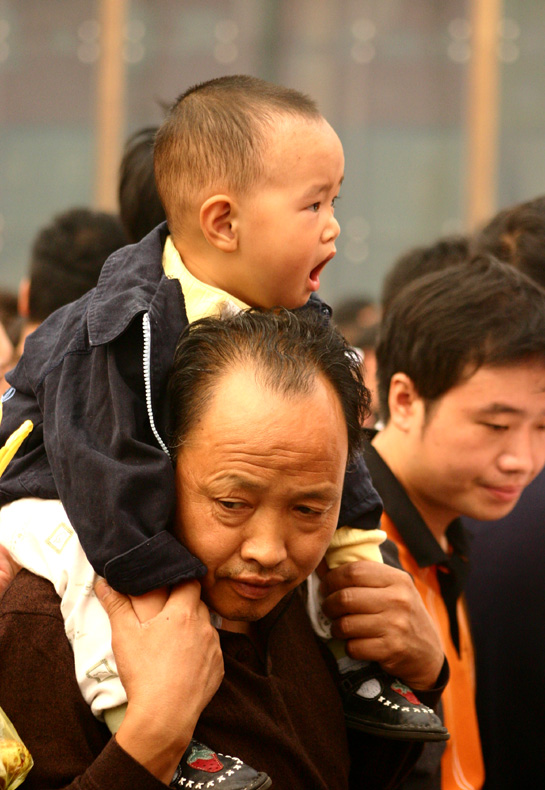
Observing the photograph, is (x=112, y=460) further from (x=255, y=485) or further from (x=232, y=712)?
(x=232, y=712)

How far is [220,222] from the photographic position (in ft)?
6.10

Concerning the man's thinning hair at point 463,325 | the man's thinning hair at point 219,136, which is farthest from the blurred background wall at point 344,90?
the man's thinning hair at point 219,136

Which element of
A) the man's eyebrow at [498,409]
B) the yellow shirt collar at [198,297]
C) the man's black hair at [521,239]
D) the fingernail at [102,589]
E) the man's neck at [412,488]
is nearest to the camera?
the fingernail at [102,589]

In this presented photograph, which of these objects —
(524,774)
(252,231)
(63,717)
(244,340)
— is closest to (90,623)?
(63,717)

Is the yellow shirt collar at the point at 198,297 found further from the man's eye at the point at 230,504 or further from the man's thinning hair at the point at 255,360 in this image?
the man's eye at the point at 230,504

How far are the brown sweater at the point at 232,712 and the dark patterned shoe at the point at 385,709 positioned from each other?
0.03m

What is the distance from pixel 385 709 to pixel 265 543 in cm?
53

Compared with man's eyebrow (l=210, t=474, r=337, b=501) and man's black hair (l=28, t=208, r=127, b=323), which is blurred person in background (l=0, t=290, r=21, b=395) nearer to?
man's black hair (l=28, t=208, r=127, b=323)

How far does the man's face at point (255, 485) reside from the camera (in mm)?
1610

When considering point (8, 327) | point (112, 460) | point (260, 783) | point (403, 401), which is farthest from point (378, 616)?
point (8, 327)

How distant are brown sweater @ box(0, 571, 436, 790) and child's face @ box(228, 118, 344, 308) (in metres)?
0.60

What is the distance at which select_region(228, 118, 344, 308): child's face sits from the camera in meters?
1.85

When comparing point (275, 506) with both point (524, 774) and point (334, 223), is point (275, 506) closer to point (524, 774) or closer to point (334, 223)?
point (334, 223)

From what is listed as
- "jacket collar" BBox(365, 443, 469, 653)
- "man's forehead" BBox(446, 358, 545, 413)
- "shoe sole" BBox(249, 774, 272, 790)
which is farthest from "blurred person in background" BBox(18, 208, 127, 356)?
"shoe sole" BBox(249, 774, 272, 790)
